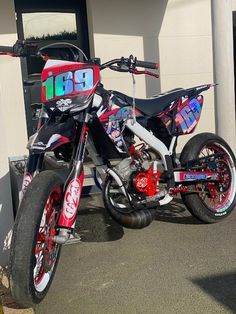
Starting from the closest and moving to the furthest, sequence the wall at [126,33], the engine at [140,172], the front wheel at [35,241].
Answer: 1. the front wheel at [35,241]
2. the engine at [140,172]
3. the wall at [126,33]

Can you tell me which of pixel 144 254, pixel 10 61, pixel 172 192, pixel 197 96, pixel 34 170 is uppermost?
pixel 10 61

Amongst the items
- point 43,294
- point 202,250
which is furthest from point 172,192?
point 43,294

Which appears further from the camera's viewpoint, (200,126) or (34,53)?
(200,126)

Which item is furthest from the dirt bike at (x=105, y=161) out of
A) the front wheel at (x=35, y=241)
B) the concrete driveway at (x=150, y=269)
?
the concrete driveway at (x=150, y=269)

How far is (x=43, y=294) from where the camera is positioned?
3.16 metres

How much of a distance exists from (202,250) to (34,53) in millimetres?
2007

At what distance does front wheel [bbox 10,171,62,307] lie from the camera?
2.93 meters

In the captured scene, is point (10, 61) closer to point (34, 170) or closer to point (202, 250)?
point (34, 170)

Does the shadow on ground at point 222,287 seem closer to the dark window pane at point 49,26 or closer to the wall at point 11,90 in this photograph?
the wall at point 11,90

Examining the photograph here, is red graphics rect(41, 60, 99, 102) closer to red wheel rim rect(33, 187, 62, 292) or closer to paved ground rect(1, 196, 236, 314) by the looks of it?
red wheel rim rect(33, 187, 62, 292)

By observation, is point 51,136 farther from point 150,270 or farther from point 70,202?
point 150,270

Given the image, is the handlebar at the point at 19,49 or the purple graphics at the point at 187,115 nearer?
the handlebar at the point at 19,49

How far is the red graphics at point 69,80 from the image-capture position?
11.3 ft

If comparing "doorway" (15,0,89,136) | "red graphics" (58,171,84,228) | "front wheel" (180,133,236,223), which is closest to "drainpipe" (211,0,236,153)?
"front wheel" (180,133,236,223)
